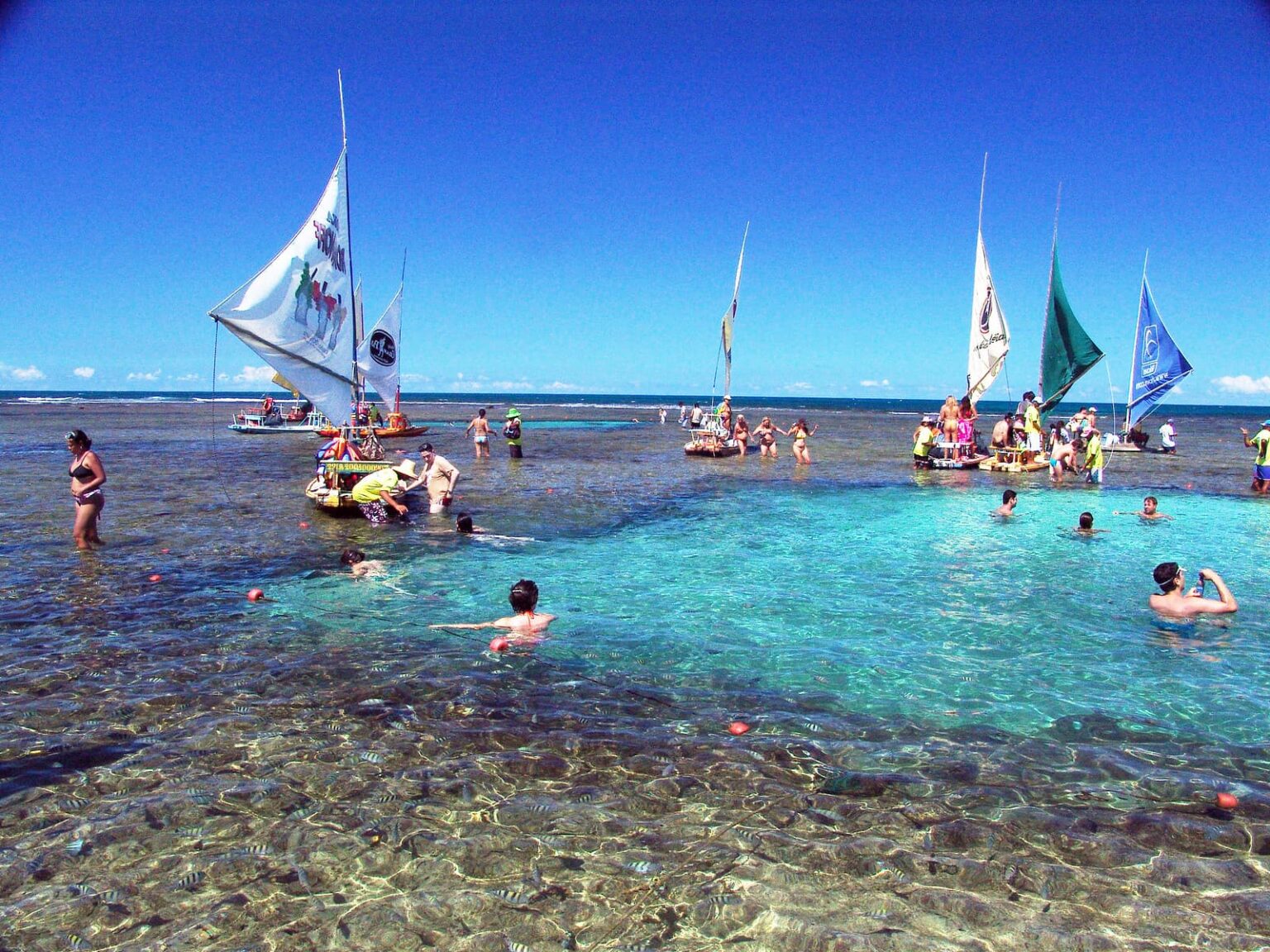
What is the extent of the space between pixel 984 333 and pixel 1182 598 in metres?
21.5

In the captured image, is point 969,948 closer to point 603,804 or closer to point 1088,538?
point 603,804

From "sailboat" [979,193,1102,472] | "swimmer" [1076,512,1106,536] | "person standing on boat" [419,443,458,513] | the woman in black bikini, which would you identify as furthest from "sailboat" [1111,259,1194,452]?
the woman in black bikini

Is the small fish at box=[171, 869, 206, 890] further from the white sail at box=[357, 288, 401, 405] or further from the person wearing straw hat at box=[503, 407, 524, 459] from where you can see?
the person wearing straw hat at box=[503, 407, 524, 459]

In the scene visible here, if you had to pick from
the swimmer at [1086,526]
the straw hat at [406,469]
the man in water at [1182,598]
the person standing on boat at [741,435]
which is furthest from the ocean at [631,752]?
the person standing on boat at [741,435]

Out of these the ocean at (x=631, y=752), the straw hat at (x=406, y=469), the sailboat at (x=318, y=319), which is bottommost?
the ocean at (x=631, y=752)

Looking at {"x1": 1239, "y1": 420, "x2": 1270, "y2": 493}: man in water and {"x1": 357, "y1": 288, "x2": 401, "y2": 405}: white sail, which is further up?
{"x1": 357, "y1": 288, "x2": 401, "y2": 405}: white sail

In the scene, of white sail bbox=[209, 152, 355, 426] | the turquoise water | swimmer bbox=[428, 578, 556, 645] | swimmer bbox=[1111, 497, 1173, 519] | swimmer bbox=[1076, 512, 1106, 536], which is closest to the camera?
the turquoise water

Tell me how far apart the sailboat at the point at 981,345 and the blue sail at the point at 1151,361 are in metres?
12.0

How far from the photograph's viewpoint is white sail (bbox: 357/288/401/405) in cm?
2955

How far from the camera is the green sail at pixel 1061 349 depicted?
99.3ft

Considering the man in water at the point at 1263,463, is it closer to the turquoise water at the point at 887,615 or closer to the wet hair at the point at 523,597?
the turquoise water at the point at 887,615

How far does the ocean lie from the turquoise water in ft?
0.20

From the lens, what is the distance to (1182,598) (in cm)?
1012

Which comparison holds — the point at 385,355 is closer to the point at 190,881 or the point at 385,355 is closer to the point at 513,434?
the point at 513,434
